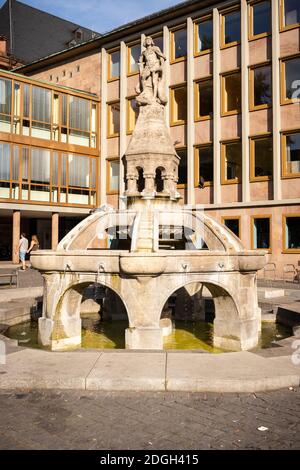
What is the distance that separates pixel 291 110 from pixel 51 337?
737 inches

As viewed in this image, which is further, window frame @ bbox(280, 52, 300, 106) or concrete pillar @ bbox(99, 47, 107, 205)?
concrete pillar @ bbox(99, 47, 107, 205)

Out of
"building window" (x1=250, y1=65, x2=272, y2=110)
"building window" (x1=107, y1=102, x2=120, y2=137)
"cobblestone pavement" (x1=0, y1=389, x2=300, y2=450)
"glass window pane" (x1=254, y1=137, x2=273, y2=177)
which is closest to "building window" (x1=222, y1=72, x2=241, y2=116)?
"building window" (x1=250, y1=65, x2=272, y2=110)

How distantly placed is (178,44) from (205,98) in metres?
4.39

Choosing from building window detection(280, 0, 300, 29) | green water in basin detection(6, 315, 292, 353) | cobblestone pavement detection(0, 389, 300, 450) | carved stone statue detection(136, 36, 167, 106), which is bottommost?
green water in basin detection(6, 315, 292, 353)

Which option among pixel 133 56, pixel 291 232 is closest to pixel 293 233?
pixel 291 232

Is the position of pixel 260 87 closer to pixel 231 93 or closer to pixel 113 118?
pixel 231 93

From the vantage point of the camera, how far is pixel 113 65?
1239 inches

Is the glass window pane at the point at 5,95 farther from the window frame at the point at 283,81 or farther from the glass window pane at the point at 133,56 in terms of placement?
the window frame at the point at 283,81

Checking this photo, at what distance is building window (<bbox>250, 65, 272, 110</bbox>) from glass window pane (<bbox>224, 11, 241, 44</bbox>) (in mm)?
2475

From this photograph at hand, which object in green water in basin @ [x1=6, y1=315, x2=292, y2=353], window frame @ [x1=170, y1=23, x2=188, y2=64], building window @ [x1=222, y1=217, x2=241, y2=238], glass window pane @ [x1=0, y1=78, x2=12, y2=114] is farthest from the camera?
window frame @ [x1=170, y1=23, x2=188, y2=64]

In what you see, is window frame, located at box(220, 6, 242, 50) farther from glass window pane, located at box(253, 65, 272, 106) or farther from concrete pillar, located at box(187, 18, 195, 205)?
glass window pane, located at box(253, 65, 272, 106)

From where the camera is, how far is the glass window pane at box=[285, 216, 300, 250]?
22359mm

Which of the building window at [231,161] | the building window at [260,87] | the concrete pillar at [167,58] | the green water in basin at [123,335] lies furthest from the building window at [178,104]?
the green water in basin at [123,335]
